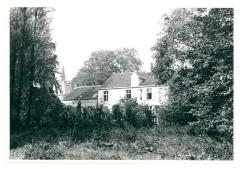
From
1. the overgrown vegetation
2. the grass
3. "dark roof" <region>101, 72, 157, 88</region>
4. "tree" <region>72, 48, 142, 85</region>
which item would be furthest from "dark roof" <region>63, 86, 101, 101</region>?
the grass

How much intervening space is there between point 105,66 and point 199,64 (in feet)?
27.8

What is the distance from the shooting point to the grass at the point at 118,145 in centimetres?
1149

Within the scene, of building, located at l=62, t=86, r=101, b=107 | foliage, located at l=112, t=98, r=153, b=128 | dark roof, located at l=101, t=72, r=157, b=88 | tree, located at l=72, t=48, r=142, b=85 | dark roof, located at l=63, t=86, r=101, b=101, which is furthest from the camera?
dark roof, located at l=101, t=72, r=157, b=88

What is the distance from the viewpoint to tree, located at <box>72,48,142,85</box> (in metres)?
15.3

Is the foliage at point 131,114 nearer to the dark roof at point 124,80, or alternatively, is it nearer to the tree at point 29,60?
the dark roof at point 124,80

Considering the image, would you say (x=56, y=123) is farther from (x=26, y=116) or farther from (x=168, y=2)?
(x=168, y=2)

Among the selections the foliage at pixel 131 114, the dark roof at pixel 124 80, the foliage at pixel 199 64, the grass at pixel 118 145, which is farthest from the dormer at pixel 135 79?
the grass at pixel 118 145

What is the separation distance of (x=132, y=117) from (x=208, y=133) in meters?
4.99

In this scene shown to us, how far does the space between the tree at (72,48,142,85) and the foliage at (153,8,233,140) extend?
4.68 feet

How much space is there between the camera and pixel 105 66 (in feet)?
68.8

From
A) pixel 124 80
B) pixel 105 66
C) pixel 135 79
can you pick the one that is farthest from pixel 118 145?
pixel 124 80

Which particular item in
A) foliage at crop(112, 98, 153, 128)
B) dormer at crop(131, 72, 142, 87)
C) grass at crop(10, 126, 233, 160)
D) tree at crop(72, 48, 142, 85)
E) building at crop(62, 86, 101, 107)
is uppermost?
tree at crop(72, 48, 142, 85)

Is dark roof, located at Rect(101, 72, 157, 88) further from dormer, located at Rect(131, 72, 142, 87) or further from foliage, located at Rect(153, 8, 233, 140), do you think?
foliage, located at Rect(153, 8, 233, 140)

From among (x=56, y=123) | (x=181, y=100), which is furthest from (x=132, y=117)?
(x=56, y=123)
